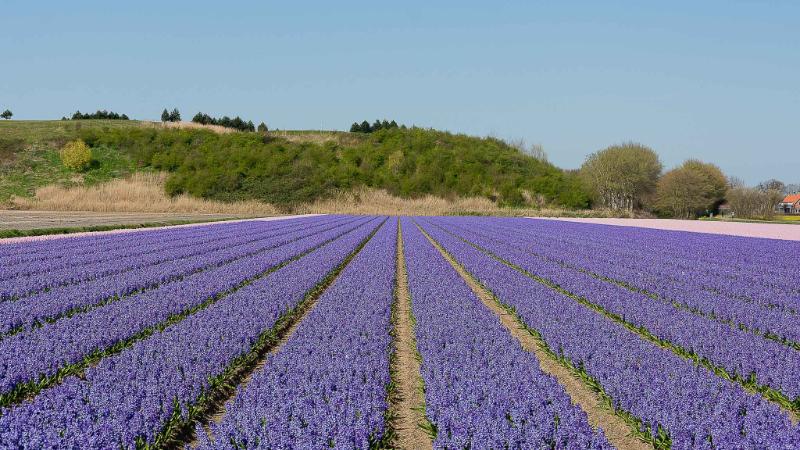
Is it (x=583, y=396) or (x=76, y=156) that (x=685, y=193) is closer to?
(x=76, y=156)

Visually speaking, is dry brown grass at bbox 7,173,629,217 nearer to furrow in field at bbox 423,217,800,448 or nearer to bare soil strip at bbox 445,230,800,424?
bare soil strip at bbox 445,230,800,424

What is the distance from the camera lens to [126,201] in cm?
5919

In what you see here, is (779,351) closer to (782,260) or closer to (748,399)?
(748,399)

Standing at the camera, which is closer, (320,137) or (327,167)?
(327,167)

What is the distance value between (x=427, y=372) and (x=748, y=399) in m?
2.74

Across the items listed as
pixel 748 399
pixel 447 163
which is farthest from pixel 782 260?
pixel 447 163

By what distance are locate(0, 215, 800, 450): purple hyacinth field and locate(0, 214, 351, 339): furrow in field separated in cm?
4

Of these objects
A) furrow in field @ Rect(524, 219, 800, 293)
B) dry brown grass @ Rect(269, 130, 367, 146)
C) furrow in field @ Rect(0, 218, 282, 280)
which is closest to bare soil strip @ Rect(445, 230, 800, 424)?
furrow in field @ Rect(524, 219, 800, 293)

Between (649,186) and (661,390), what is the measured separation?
78.7 metres

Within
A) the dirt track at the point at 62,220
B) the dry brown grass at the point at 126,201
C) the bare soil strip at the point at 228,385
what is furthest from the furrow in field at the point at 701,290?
the dry brown grass at the point at 126,201

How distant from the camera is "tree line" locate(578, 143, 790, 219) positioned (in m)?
72.4

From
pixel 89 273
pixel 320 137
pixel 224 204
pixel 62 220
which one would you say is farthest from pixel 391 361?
pixel 320 137

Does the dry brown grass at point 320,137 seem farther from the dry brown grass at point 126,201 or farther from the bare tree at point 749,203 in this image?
the bare tree at point 749,203

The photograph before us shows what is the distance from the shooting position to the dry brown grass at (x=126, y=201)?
55875 mm
